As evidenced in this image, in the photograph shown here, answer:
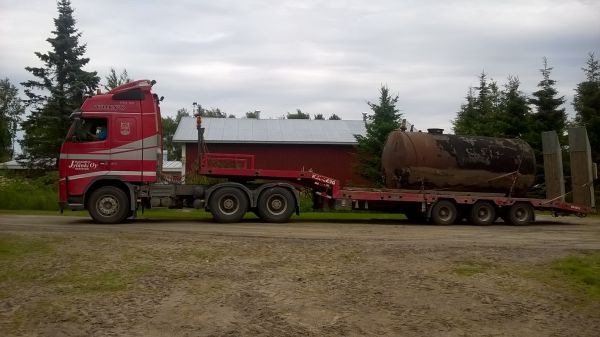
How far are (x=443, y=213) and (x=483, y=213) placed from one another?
130cm

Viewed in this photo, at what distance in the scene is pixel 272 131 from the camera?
35.3m

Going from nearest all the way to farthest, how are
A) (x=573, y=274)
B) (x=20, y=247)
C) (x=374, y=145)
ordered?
(x=573, y=274)
(x=20, y=247)
(x=374, y=145)

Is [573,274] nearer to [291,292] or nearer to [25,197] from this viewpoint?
[291,292]

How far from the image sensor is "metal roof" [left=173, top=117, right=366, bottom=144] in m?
33.5

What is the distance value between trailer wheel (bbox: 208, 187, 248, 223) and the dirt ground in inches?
209

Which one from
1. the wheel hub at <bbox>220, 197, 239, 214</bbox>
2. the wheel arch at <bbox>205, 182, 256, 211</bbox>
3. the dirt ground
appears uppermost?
the wheel arch at <bbox>205, 182, 256, 211</bbox>

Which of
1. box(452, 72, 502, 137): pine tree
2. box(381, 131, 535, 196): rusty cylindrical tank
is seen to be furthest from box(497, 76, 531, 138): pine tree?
box(381, 131, 535, 196): rusty cylindrical tank

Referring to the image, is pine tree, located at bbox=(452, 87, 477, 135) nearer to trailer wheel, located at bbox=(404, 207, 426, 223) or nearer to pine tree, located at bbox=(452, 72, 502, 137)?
pine tree, located at bbox=(452, 72, 502, 137)

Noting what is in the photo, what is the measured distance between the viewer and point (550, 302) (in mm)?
7391

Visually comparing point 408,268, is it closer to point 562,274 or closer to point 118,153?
point 562,274

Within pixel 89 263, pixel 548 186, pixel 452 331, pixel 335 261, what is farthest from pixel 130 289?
pixel 548 186

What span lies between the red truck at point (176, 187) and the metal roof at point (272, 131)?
1527 centimetres

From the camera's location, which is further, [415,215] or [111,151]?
[415,215]

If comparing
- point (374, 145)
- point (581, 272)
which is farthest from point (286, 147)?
point (581, 272)
